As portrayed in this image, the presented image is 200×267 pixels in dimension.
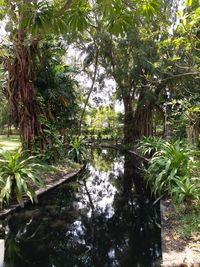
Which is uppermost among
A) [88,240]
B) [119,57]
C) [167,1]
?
[167,1]

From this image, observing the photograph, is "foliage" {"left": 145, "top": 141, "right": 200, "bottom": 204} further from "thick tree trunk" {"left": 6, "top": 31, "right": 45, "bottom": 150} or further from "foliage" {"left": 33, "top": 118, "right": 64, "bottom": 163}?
"thick tree trunk" {"left": 6, "top": 31, "right": 45, "bottom": 150}

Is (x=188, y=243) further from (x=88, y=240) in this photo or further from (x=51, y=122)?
(x=51, y=122)

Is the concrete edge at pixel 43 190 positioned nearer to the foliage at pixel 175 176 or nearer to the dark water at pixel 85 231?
the dark water at pixel 85 231

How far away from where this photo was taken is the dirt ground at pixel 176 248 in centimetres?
402

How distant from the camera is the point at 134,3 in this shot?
9.41 ft

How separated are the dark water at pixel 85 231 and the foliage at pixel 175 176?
2.03ft

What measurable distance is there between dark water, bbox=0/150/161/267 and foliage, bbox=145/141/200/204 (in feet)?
2.03

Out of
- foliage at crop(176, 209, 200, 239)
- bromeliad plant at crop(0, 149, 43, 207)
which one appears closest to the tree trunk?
bromeliad plant at crop(0, 149, 43, 207)

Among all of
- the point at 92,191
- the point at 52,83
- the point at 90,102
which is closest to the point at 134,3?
the point at 92,191

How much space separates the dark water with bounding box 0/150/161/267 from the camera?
177 inches

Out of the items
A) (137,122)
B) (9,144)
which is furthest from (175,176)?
(9,144)

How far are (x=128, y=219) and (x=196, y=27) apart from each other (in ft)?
13.4

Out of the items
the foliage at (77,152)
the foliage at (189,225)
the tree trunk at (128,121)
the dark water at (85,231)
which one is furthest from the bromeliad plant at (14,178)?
the tree trunk at (128,121)

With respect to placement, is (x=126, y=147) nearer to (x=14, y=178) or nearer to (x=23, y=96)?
(x=23, y=96)
